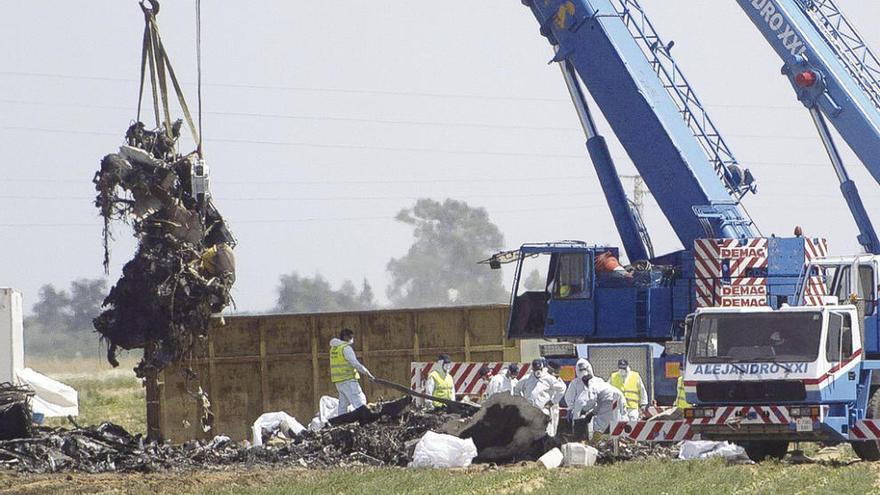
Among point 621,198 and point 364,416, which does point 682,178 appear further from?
point 364,416

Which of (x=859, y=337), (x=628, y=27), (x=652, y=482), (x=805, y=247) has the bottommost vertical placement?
(x=652, y=482)

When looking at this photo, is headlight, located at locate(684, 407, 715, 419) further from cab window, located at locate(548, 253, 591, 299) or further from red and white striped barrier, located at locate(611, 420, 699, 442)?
cab window, located at locate(548, 253, 591, 299)

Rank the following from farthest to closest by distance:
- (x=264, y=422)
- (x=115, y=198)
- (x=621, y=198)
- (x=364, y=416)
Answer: (x=621, y=198) → (x=264, y=422) → (x=364, y=416) → (x=115, y=198)

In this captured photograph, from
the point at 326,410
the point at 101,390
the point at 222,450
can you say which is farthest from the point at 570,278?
the point at 101,390

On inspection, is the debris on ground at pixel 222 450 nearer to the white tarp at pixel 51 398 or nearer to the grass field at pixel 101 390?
the grass field at pixel 101 390

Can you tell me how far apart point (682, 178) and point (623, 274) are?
1.63m

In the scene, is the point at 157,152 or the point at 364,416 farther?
the point at 364,416

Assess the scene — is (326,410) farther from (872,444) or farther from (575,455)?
(872,444)

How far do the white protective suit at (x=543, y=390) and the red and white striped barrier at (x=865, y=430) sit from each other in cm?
398

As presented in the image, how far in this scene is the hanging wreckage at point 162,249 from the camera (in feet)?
60.5

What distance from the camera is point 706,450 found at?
60.6 ft

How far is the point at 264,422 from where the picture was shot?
73.6ft

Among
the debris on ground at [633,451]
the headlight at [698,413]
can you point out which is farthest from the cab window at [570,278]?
the headlight at [698,413]

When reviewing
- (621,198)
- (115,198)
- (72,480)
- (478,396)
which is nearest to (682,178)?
(621,198)
